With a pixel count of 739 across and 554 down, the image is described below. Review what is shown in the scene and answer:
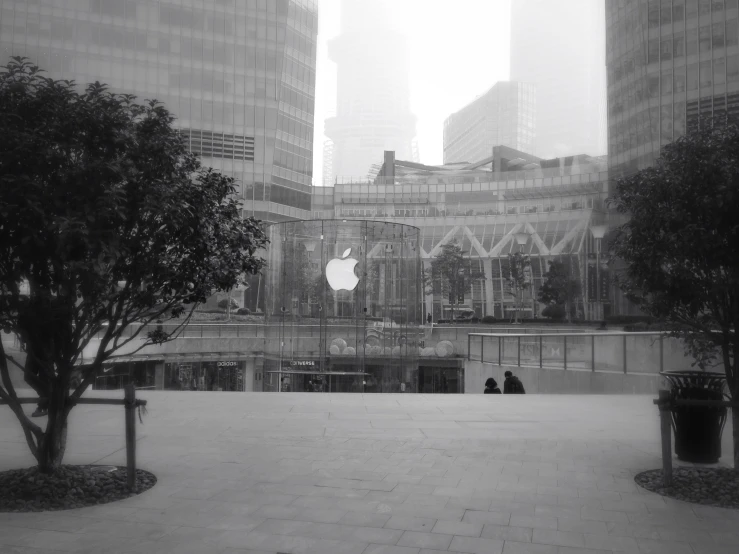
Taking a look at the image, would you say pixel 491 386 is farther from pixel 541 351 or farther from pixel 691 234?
pixel 691 234

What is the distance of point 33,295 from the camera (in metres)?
6.23

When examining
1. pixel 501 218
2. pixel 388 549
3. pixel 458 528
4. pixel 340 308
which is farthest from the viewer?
pixel 501 218

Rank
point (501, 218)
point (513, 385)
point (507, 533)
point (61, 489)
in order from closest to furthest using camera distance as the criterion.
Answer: point (507, 533) < point (61, 489) < point (513, 385) < point (501, 218)

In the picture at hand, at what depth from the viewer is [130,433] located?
261 inches

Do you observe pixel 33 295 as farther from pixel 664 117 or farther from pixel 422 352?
pixel 664 117

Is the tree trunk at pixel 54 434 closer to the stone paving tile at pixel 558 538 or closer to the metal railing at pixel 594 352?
the stone paving tile at pixel 558 538

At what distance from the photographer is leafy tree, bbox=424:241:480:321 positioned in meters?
58.0

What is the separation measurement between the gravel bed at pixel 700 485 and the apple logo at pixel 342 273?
38.6 feet

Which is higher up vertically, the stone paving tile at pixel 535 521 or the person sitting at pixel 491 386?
the stone paving tile at pixel 535 521

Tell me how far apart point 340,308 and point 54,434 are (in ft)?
39.3

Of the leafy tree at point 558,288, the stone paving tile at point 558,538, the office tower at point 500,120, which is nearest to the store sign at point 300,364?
the stone paving tile at point 558,538

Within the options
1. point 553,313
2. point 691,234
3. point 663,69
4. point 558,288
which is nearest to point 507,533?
point 691,234

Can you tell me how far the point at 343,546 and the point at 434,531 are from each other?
2.65 feet

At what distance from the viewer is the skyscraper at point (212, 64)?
61625 millimetres
